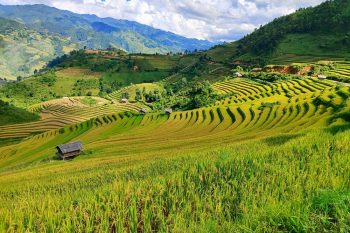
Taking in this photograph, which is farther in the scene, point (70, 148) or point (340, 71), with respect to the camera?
point (340, 71)

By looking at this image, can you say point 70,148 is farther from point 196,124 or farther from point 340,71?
point 340,71

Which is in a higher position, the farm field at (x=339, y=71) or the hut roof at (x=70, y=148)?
the farm field at (x=339, y=71)

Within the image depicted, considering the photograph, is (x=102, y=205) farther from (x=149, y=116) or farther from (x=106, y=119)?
(x=106, y=119)

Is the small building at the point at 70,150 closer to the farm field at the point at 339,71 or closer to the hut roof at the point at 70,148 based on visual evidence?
the hut roof at the point at 70,148

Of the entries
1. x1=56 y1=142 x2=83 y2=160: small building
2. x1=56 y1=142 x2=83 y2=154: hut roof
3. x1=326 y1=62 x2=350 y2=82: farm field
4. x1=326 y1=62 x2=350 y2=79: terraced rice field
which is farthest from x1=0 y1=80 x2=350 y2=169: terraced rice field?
x1=326 y1=62 x2=350 y2=82: farm field

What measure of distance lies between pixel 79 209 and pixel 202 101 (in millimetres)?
140861

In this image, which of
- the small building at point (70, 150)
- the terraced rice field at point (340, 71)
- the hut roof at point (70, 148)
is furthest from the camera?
the terraced rice field at point (340, 71)

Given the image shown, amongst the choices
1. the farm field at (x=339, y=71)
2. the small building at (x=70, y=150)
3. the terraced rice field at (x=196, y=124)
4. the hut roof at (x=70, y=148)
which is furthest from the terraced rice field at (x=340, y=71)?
the small building at (x=70, y=150)

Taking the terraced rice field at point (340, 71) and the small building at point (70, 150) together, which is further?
the terraced rice field at point (340, 71)

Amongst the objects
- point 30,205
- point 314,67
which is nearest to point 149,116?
point 314,67

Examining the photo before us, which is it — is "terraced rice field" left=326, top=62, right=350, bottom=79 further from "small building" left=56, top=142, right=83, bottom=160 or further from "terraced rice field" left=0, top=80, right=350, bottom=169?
"small building" left=56, top=142, right=83, bottom=160

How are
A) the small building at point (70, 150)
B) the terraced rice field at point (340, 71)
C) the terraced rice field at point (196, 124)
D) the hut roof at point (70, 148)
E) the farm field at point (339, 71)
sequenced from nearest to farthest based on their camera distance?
1. the terraced rice field at point (196, 124)
2. the small building at point (70, 150)
3. the hut roof at point (70, 148)
4. the terraced rice field at point (340, 71)
5. the farm field at point (339, 71)

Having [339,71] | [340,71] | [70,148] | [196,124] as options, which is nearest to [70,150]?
[70,148]

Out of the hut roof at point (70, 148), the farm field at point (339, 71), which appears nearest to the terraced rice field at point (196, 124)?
the hut roof at point (70, 148)
